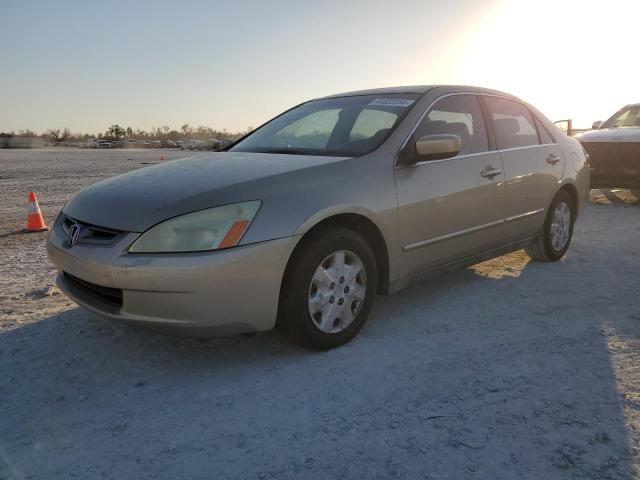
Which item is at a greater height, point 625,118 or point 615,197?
point 625,118

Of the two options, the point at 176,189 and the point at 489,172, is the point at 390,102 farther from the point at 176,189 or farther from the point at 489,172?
the point at 176,189

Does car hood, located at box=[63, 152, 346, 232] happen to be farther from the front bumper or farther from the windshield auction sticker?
the windshield auction sticker

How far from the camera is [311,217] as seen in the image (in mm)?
2938

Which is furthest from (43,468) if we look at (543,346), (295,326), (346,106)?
(346,106)

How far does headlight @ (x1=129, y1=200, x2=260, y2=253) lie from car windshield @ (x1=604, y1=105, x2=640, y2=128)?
9.24 metres

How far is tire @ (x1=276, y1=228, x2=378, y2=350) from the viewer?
294 cm

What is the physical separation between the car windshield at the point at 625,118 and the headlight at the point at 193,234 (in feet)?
30.3

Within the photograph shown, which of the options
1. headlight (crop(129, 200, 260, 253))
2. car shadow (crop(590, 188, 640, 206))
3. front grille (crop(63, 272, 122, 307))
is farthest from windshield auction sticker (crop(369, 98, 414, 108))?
car shadow (crop(590, 188, 640, 206))

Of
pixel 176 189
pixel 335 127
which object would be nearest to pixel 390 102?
pixel 335 127

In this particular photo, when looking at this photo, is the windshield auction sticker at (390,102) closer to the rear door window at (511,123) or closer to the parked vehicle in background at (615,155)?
the rear door window at (511,123)

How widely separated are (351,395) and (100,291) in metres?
1.46

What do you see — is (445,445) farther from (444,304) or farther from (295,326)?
(444,304)

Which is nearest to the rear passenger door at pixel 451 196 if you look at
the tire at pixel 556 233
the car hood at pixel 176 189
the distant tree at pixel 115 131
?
the car hood at pixel 176 189

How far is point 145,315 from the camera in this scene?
8.98 ft
